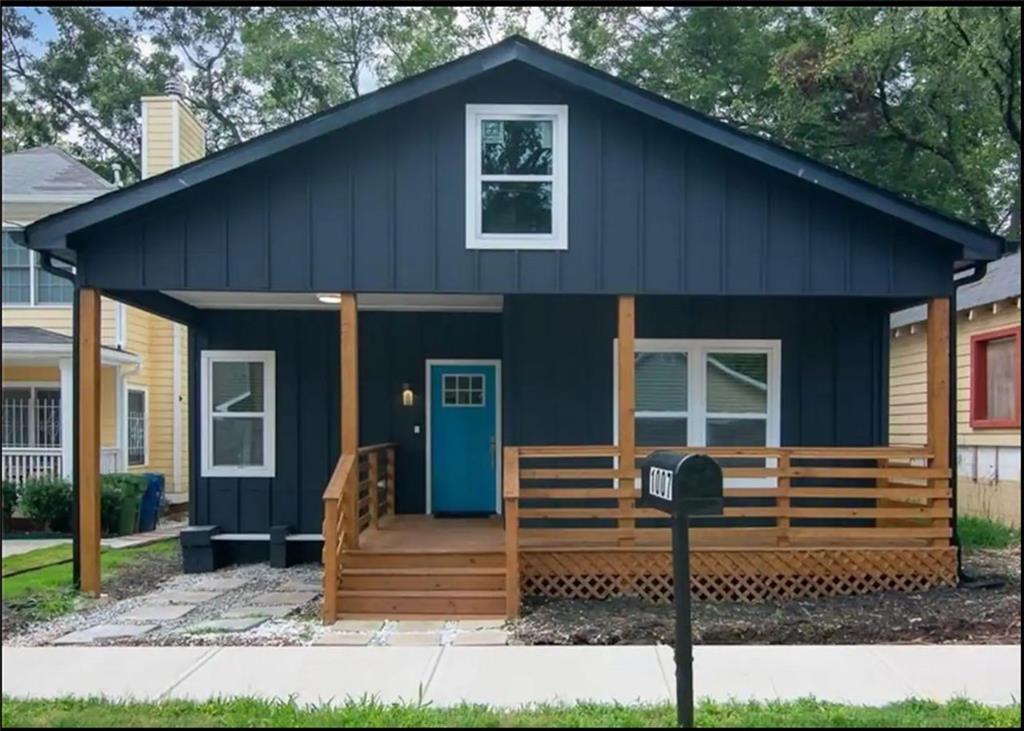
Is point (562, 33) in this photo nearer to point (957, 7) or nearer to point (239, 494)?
point (957, 7)

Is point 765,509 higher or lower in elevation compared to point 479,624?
higher

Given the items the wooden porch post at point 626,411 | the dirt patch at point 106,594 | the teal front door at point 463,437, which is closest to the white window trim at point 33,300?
→ the dirt patch at point 106,594

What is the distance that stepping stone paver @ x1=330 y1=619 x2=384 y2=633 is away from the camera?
6859 mm

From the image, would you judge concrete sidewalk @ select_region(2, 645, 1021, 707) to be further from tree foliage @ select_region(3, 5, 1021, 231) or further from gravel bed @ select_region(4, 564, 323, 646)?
tree foliage @ select_region(3, 5, 1021, 231)

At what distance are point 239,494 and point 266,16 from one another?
1956cm

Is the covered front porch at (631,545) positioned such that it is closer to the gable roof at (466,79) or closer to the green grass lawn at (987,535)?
the gable roof at (466,79)

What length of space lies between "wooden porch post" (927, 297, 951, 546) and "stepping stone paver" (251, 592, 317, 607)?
5.89 metres

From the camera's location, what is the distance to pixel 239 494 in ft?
33.5

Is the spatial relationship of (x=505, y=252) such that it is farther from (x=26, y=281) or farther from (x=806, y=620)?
(x=26, y=281)

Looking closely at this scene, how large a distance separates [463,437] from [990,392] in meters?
7.70

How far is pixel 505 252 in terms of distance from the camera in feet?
26.6

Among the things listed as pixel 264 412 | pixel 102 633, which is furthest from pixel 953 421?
pixel 102 633

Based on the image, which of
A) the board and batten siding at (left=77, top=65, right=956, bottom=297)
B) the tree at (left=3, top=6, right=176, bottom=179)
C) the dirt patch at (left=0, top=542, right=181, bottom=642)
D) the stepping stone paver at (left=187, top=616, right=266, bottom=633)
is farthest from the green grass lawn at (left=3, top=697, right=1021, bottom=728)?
the tree at (left=3, top=6, right=176, bottom=179)

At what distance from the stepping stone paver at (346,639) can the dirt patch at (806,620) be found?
113 cm
